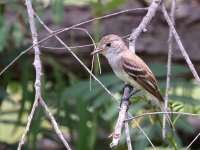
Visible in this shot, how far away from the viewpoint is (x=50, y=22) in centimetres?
579

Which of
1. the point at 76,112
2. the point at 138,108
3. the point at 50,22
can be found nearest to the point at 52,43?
the point at 50,22

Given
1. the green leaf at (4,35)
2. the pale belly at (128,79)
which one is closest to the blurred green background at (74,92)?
the green leaf at (4,35)

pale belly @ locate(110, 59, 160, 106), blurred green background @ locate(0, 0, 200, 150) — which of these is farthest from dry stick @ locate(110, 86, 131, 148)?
blurred green background @ locate(0, 0, 200, 150)

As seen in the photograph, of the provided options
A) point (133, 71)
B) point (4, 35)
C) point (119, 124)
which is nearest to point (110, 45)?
point (133, 71)

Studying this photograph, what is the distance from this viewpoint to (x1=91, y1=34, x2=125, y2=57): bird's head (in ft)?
14.4

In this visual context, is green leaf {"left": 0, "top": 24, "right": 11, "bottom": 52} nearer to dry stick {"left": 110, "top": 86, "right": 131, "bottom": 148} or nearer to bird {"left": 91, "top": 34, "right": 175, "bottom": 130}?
bird {"left": 91, "top": 34, "right": 175, "bottom": 130}

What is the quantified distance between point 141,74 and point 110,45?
0.27 metres

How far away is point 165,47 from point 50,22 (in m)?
0.97

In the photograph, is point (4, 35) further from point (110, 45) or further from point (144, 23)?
point (144, 23)

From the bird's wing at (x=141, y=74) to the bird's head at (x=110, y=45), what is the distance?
0.33ft

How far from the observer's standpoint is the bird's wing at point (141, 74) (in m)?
4.41

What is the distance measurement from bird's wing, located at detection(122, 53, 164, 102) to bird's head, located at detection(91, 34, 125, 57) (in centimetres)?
10

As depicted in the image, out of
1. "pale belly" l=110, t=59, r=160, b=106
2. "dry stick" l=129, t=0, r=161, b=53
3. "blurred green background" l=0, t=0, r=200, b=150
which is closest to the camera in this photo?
"dry stick" l=129, t=0, r=161, b=53

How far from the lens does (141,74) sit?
4.45 m
